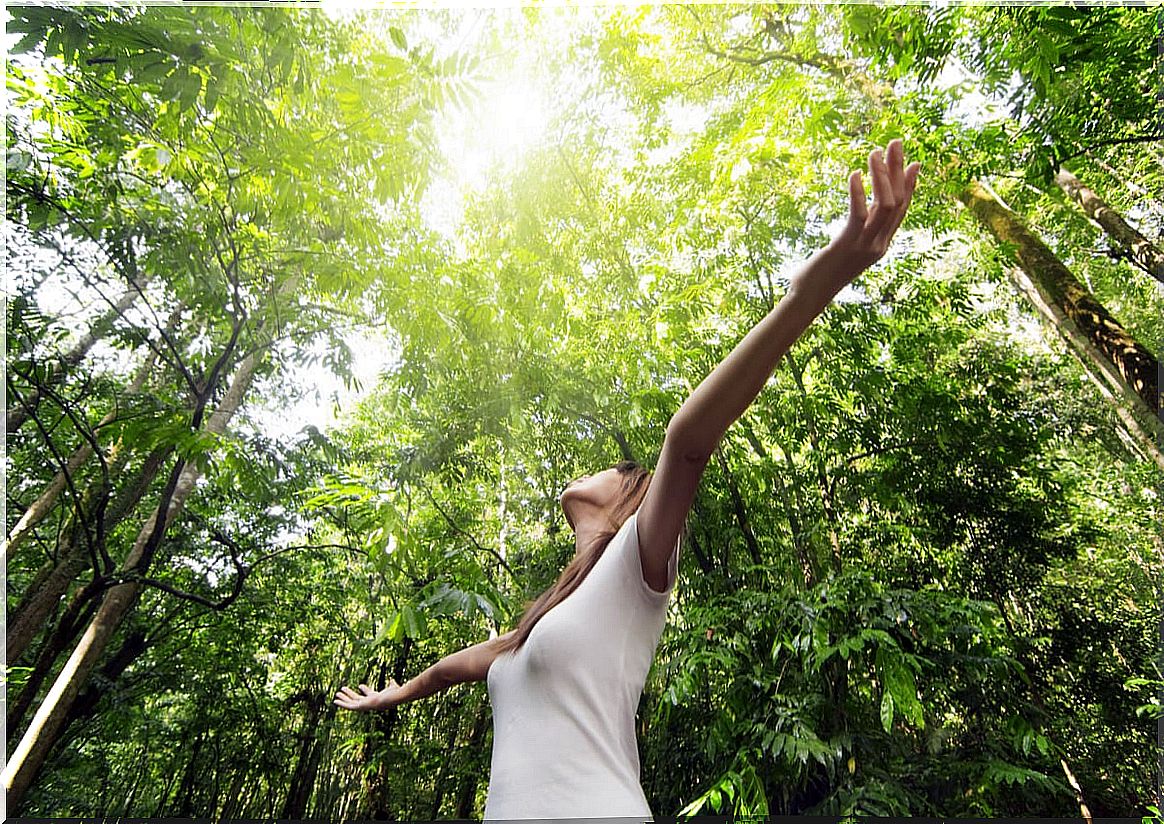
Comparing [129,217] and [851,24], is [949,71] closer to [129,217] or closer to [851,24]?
[851,24]

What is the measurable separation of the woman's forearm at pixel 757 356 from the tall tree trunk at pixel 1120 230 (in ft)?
10.2

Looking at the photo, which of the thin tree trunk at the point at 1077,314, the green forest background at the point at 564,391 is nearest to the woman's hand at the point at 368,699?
the green forest background at the point at 564,391

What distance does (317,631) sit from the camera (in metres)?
4.51

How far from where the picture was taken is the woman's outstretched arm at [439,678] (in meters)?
1.03

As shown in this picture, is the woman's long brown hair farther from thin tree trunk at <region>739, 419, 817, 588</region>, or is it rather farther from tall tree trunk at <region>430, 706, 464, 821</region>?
tall tree trunk at <region>430, 706, 464, 821</region>

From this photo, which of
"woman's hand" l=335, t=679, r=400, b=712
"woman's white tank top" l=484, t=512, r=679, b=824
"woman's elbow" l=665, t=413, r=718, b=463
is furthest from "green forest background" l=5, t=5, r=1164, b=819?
"woman's elbow" l=665, t=413, r=718, b=463

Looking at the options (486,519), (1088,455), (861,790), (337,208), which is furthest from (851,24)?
(1088,455)

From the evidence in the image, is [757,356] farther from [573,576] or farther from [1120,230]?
[1120,230]

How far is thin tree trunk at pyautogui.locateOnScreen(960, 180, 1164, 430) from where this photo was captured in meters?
2.19

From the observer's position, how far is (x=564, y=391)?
9.61ft

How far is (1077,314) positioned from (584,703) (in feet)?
9.09

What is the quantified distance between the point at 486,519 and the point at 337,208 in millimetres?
2884

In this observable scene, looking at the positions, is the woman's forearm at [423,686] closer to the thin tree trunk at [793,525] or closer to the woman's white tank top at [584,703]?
the woman's white tank top at [584,703]

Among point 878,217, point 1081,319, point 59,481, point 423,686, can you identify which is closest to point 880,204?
point 878,217
